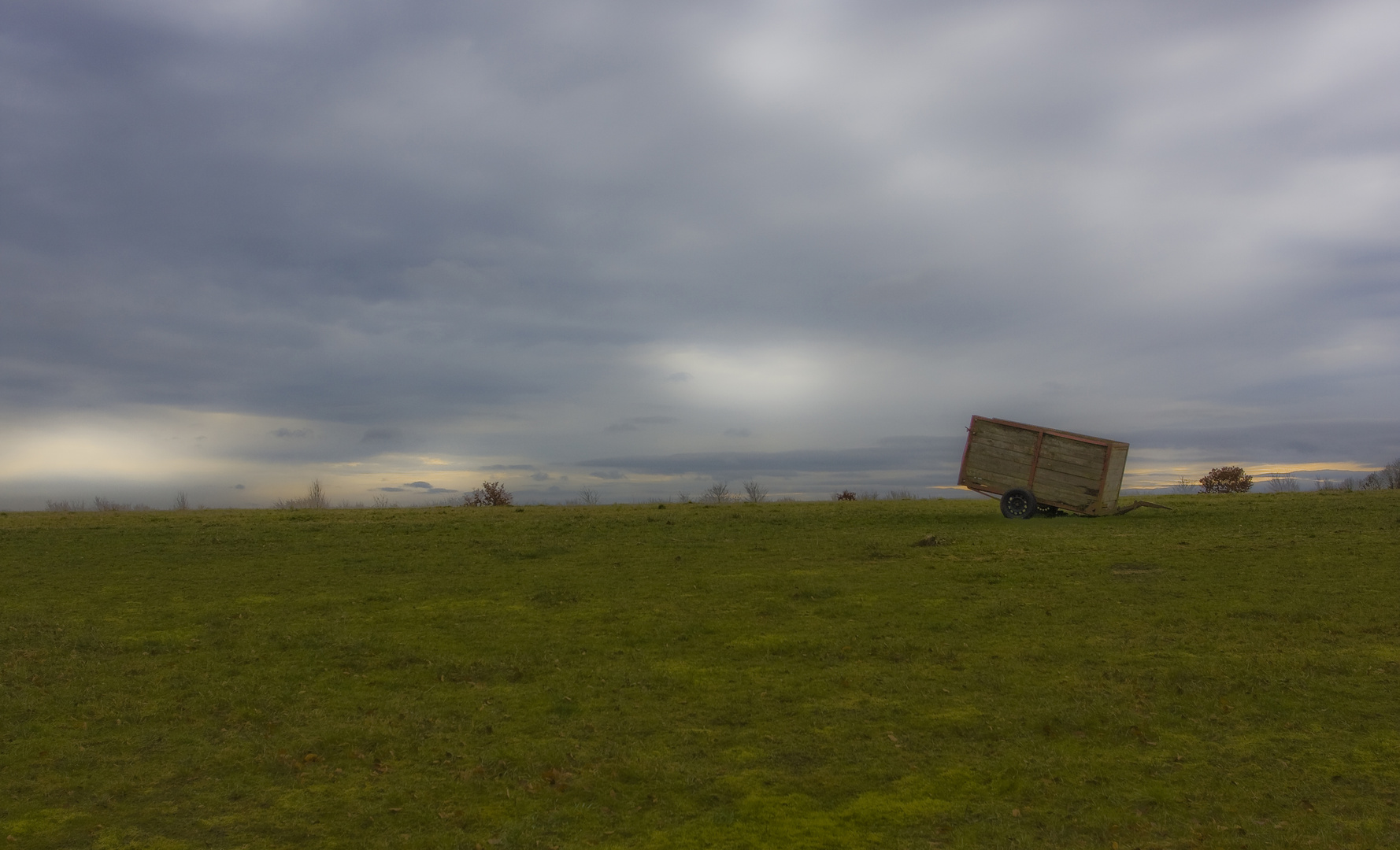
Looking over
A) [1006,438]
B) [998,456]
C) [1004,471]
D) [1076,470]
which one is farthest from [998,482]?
[1076,470]

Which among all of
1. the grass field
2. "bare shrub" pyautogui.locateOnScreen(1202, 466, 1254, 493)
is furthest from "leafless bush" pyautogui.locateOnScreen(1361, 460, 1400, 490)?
the grass field

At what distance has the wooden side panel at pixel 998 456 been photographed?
89.8 feet

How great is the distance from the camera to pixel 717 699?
10.9 meters

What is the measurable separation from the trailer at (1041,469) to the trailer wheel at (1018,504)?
1.0 inches

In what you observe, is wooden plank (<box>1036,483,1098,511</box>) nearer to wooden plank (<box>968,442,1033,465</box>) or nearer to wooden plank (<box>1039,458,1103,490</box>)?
wooden plank (<box>1039,458,1103,490</box>)

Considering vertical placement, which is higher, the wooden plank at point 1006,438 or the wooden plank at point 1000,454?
the wooden plank at point 1006,438

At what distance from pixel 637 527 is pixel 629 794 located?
1743 centimetres

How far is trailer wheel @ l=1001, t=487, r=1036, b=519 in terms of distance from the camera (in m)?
26.8

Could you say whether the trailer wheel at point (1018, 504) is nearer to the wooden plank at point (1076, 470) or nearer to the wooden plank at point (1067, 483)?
the wooden plank at point (1067, 483)

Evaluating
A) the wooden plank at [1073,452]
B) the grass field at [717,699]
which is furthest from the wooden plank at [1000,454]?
the grass field at [717,699]

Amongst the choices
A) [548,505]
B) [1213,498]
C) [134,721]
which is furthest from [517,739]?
[1213,498]

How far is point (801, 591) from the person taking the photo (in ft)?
52.7

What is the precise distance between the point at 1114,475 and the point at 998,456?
11.5ft

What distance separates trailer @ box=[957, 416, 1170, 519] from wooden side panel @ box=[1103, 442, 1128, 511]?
0.02 meters
